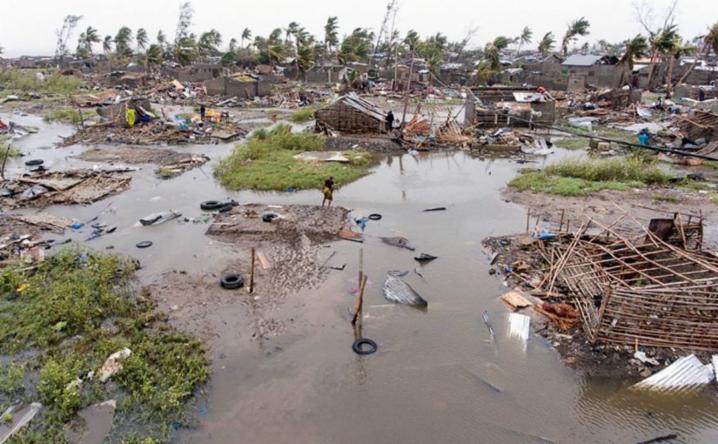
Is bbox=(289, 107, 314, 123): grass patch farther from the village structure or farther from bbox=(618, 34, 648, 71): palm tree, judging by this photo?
bbox=(618, 34, 648, 71): palm tree

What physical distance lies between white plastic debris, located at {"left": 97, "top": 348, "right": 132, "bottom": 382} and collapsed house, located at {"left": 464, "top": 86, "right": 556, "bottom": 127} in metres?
22.5

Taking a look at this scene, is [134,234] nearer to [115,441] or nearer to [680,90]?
[115,441]

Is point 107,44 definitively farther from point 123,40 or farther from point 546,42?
point 546,42

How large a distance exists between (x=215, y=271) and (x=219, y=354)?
2.97 metres

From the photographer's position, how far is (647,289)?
694 cm

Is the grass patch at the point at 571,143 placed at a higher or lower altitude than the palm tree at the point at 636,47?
lower

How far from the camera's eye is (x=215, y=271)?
9.98 m

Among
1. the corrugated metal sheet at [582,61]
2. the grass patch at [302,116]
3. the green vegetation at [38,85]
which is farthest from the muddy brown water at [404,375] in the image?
the corrugated metal sheet at [582,61]

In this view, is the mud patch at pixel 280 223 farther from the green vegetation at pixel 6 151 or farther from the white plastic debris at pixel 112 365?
the green vegetation at pixel 6 151

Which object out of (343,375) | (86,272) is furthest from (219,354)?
(86,272)

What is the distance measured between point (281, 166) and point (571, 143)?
50.7ft

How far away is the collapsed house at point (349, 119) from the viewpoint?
24.3 m

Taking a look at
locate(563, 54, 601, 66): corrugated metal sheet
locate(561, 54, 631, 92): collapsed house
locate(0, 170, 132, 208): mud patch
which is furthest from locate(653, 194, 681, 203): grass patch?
locate(563, 54, 601, 66): corrugated metal sheet

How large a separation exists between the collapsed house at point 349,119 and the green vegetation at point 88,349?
1652 centimetres
